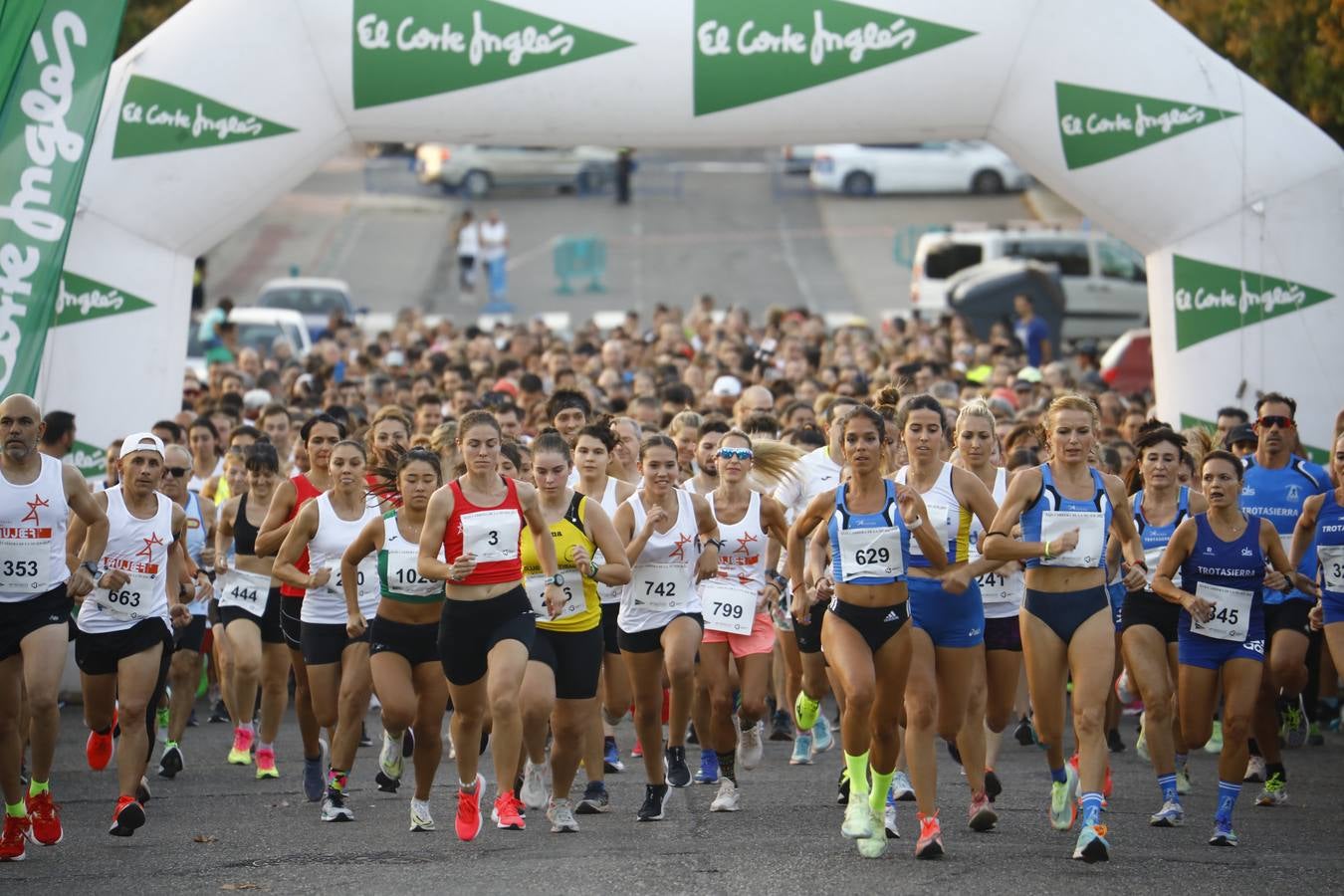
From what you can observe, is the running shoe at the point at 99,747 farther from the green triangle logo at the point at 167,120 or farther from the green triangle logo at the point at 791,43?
the green triangle logo at the point at 791,43

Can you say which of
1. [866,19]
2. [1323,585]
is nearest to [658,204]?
[866,19]

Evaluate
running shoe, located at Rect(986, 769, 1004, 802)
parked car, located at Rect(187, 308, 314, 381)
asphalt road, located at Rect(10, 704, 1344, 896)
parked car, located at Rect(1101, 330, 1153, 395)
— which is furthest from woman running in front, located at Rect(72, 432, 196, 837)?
parked car, located at Rect(1101, 330, 1153, 395)

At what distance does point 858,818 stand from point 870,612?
0.86 meters

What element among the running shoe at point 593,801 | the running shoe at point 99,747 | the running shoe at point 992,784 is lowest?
the running shoe at point 593,801

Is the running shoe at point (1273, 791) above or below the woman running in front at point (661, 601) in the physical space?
below

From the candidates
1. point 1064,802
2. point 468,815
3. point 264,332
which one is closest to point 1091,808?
point 1064,802

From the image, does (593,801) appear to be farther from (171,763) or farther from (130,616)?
(171,763)

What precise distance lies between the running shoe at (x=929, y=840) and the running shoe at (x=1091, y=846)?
57cm

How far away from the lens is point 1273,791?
1048 cm

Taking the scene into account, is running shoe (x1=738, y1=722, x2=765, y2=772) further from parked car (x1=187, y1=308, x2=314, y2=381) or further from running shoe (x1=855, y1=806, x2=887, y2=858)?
parked car (x1=187, y1=308, x2=314, y2=381)

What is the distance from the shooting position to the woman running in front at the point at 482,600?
8.98 m

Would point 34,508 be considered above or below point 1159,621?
above

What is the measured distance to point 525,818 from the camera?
10016 millimetres

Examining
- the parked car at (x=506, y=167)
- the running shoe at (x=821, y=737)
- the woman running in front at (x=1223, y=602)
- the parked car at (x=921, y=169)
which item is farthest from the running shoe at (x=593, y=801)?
the parked car at (x=506, y=167)
